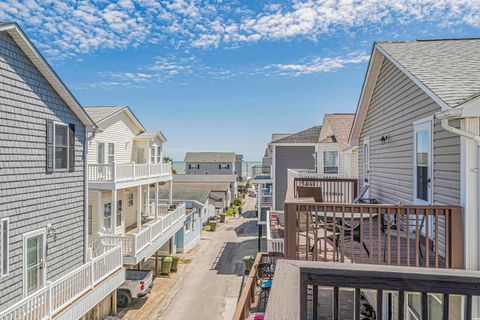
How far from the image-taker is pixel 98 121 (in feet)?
44.5

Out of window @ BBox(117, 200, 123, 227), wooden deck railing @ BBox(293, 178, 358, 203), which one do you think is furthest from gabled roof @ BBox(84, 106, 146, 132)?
wooden deck railing @ BBox(293, 178, 358, 203)

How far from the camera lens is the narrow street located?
1173cm

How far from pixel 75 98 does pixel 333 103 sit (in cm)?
1874

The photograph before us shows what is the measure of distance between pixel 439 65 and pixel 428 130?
1.34 meters

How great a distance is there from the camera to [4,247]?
7109mm

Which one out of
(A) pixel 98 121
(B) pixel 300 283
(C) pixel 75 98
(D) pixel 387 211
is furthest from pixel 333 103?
(B) pixel 300 283

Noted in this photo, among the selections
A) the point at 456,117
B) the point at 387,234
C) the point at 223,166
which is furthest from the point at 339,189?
the point at 223,166

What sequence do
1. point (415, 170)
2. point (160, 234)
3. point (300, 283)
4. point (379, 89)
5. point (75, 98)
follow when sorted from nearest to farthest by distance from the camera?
point (300, 283) → point (415, 170) → point (379, 89) → point (75, 98) → point (160, 234)

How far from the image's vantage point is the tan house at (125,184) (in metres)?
Result: 12.0

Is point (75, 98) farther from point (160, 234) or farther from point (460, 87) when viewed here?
point (460, 87)

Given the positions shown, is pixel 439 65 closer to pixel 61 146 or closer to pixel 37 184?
pixel 37 184

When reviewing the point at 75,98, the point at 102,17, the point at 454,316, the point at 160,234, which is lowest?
the point at 160,234

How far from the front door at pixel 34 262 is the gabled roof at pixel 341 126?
12334mm

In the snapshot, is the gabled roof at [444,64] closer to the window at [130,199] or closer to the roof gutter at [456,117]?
the roof gutter at [456,117]
